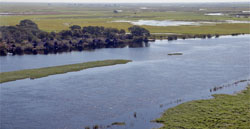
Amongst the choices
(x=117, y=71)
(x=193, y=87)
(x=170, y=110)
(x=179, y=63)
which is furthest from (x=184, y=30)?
(x=170, y=110)

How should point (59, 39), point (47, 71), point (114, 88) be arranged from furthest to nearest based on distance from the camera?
point (59, 39) → point (47, 71) → point (114, 88)

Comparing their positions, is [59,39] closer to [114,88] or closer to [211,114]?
[114,88]

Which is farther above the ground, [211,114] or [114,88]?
[114,88]

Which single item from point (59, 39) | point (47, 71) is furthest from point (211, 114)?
point (59, 39)

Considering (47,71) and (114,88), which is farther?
(47,71)

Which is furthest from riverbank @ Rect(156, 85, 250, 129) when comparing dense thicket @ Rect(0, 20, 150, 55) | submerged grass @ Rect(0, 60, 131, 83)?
dense thicket @ Rect(0, 20, 150, 55)

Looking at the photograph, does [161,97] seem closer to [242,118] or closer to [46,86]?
[242,118]
